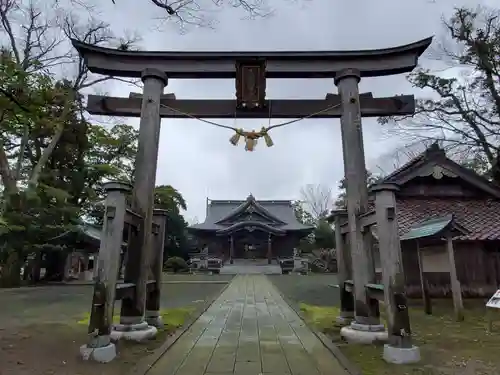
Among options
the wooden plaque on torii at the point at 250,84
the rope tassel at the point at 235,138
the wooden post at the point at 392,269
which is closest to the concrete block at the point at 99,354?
the wooden post at the point at 392,269

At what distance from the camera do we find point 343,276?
5.96m

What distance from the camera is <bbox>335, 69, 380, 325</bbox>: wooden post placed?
4.96 metres

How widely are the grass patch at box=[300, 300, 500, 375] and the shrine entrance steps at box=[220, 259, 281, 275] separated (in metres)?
19.4

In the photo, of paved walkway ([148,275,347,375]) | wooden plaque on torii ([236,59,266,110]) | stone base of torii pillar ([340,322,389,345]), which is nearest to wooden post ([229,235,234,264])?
paved walkway ([148,275,347,375])

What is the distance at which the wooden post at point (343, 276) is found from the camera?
230 inches

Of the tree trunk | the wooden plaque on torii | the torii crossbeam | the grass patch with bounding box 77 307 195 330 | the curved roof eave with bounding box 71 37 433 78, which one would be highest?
the curved roof eave with bounding box 71 37 433 78

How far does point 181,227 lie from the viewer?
34.7 meters

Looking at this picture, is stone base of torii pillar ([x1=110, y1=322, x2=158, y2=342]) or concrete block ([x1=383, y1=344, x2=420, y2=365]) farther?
stone base of torii pillar ([x1=110, y1=322, x2=158, y2=342])

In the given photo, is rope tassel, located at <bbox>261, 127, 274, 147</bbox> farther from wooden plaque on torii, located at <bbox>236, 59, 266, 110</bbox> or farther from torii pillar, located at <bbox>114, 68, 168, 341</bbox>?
torii pillar, located at <bbox>114, 68, 168, 341</bbox>

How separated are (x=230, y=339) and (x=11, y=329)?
153 inches

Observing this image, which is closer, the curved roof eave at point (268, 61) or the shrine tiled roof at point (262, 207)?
the curved roof eave at point (268, 61)

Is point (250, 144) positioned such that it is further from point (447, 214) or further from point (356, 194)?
point (447, 214)

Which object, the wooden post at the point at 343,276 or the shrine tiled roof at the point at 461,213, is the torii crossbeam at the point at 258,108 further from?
the shrine tiled roof at the point at 461,213

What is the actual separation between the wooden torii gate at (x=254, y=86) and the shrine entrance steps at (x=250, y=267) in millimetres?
21965
